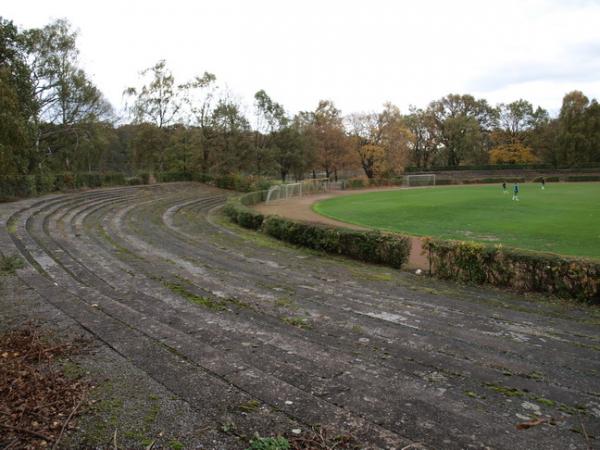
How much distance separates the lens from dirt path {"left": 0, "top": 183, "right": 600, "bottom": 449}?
4652 mm

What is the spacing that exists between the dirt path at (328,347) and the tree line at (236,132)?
A: 5.07 m

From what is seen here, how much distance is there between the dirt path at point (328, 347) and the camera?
15.3ft

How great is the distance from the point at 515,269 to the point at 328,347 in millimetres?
6891

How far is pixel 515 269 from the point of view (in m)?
11.2

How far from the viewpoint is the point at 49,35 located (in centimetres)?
3600

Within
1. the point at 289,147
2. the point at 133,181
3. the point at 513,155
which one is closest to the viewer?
the point at 133,181

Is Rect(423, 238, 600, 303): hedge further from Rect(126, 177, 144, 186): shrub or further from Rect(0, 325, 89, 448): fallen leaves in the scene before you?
Rect(126, 177, 144, 186): shrub

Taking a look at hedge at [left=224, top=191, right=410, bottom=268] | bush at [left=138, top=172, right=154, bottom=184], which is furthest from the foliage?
hedge at [left=224, top=191, right=410, bottom=268]

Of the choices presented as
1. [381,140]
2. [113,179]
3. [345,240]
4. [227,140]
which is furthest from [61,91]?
[381,140]

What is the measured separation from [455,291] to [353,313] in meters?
3.86

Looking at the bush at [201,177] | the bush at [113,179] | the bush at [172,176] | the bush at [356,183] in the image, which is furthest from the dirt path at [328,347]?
the bush at [356,183]

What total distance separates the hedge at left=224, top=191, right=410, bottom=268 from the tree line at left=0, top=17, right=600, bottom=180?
10444mm

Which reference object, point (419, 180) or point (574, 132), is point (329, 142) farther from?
point (574, 132)

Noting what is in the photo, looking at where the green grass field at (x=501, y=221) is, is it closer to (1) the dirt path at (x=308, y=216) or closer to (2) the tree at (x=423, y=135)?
(1) the dirt path at (x=308, y=216)
